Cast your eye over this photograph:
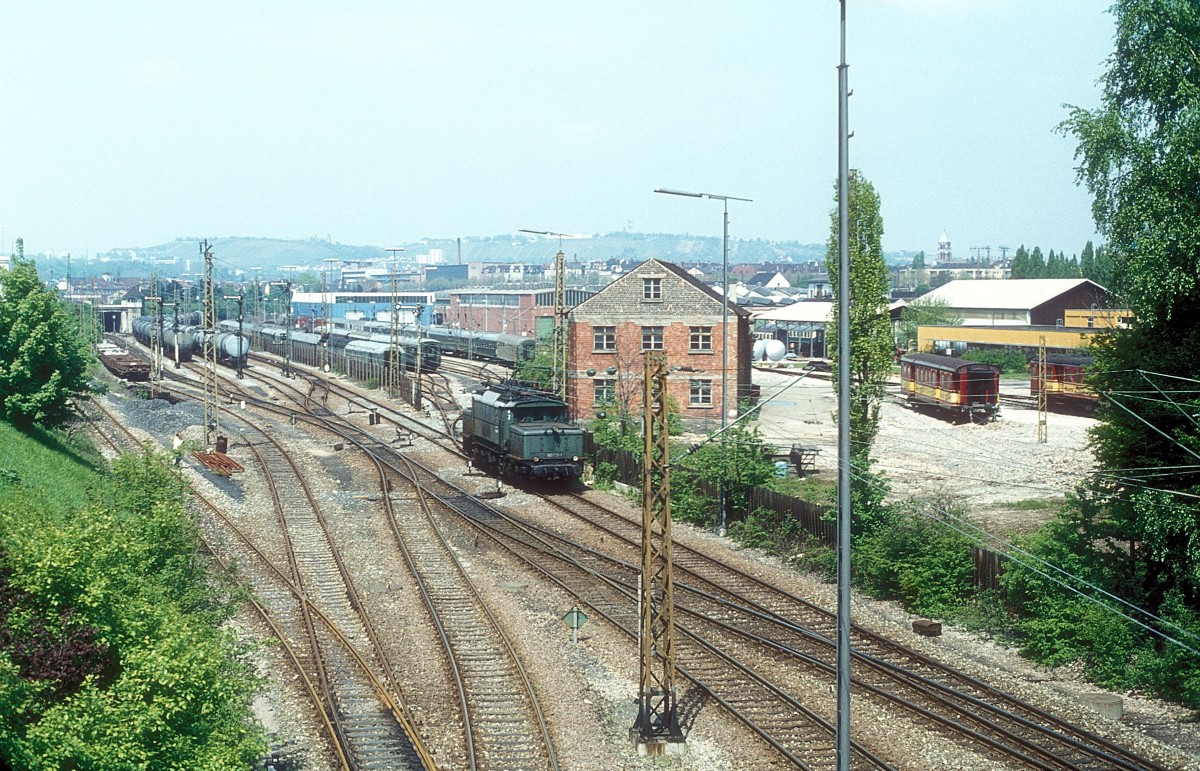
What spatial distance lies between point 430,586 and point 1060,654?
14.0 metres

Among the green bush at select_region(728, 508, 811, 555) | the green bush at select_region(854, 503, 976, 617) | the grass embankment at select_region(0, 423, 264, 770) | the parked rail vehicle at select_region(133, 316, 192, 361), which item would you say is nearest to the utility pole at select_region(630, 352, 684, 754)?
the grass embankment at select_region(0, 423, 264, 770)

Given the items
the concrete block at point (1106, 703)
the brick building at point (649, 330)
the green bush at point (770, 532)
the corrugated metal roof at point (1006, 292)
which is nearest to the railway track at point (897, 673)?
the concrete block at point (1106, 703)

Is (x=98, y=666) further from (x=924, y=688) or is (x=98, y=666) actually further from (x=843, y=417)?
(x=924, y=688)

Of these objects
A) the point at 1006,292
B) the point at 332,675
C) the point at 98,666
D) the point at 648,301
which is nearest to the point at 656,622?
the point at 332,675

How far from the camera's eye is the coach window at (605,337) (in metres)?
55.9

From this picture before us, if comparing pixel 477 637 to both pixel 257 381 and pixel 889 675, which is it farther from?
pixel 257 381

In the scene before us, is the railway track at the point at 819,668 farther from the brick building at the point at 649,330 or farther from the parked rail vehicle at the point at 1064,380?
the parked rail vehicle at the point at 1064,380

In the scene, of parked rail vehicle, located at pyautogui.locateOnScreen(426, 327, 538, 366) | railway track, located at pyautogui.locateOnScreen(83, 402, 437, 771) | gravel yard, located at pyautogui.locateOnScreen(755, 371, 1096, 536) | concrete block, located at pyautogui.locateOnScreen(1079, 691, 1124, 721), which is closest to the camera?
railway track, located at pyautogui.locateOnScreen(83, 402, 437, 771)

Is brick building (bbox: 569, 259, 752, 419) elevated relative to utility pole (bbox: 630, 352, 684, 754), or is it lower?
elevated

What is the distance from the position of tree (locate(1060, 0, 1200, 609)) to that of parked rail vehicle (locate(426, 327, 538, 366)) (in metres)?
49.1

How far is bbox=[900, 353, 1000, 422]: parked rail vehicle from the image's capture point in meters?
56.6

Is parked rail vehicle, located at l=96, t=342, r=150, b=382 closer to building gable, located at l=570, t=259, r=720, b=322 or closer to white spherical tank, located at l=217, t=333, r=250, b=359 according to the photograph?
white spherical tank, located at l=217, t=333, r=250, b=359

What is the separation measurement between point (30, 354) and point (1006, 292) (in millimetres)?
78647

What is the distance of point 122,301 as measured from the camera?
17062cm
